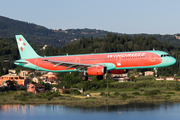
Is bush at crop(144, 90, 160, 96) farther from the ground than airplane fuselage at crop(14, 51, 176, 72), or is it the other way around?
airplane fuselage at crop(14, 51, 176, 72)

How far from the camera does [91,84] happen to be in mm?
186500

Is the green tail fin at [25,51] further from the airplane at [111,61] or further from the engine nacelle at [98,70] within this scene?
the engine nacelle at [98,70]

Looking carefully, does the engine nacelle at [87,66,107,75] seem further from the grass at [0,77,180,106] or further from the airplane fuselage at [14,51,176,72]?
the grass at [0,77,180,106]

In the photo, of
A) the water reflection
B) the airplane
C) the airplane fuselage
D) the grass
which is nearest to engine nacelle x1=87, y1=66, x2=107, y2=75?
the airplane

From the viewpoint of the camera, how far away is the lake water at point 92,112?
131 m

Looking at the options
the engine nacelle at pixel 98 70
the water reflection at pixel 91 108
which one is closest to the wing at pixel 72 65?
the engine nacelle at pixel 98 70

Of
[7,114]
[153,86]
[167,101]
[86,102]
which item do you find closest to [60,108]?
[86,102]

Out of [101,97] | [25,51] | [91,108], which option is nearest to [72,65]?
[25,51]

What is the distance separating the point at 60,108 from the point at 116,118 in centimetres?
3463

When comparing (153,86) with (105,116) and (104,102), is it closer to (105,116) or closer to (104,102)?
(104,102)

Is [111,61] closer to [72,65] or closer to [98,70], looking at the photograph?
[98,70]

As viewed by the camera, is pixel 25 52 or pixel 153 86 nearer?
pixel 25 52

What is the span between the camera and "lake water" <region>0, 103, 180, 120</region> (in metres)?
131

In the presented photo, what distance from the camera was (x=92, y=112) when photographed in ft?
460
